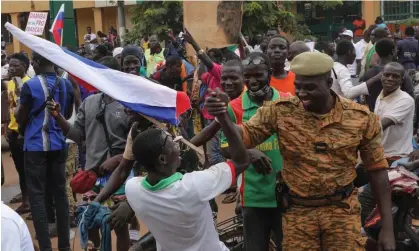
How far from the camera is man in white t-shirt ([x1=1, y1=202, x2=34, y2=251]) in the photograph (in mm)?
2652

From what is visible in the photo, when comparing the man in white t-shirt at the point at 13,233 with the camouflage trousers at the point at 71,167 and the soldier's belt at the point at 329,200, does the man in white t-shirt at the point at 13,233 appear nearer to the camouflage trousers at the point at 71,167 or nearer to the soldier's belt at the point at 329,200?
the soldier's belt at the point at 329,200

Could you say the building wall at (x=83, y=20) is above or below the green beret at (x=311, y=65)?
below

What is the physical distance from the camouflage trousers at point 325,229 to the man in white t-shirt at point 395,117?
2122 mm

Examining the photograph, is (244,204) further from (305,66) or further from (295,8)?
(295,8)

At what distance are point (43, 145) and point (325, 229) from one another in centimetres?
341

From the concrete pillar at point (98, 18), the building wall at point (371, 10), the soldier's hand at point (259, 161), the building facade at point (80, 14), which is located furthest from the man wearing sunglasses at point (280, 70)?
the concrete pillar at point (98, 18)

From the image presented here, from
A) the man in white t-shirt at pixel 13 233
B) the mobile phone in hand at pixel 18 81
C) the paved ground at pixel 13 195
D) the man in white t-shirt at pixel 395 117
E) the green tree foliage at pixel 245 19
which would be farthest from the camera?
the green tree foliage at pixel 245 19

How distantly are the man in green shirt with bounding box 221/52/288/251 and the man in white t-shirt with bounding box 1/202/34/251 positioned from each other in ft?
6.73

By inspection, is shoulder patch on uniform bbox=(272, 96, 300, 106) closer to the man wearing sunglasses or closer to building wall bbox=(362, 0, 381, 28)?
the man wearing sunglasses

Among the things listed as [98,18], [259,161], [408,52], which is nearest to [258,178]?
[259,161]

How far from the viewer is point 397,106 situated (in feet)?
19.9

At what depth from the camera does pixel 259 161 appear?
14.5 ft

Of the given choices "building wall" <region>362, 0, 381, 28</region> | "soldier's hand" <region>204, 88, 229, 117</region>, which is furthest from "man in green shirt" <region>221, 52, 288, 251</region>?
"building wall" <region>362, 0, 381, 28</region>

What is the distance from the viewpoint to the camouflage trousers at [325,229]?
13.0 feet
